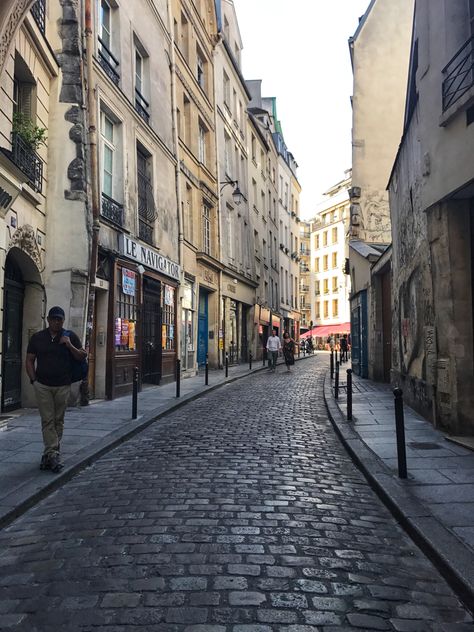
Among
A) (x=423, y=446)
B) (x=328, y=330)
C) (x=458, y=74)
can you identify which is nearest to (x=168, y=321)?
(x=423, y=446)

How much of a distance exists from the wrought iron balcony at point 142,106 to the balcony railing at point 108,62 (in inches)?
48.8

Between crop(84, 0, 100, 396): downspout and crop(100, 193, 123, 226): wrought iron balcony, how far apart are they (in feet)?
2.79

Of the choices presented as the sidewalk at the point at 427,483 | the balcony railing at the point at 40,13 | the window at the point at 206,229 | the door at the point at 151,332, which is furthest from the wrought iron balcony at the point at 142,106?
the sidewalk at the point at 427,483

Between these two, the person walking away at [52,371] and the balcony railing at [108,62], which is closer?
the person walking away at [52,371]

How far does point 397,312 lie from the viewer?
39.1 ft

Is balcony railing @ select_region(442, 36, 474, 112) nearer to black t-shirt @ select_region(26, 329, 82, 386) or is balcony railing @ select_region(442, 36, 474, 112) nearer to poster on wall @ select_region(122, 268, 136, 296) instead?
black t-shirt @ select_region(26, 329, 82, 386)

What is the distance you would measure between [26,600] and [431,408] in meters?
6.70

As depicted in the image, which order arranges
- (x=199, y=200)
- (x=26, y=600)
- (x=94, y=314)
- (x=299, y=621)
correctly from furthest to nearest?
1. (x=199, y=200)
2. (x=94, y=314)
3. (x=26, y=600)
4. (x=299, y=621)

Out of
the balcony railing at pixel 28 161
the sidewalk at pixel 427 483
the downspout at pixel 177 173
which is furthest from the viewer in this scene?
the downspout at pixel 177 173

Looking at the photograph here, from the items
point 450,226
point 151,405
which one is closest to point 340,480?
point 450,226

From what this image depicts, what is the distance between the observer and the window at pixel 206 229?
21.2 metres

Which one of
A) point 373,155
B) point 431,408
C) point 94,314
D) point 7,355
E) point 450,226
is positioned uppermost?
point 373,155

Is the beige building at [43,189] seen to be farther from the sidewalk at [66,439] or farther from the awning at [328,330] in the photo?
the awning at [328,330]

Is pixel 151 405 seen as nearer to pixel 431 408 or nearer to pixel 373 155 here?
pixel 431 408
